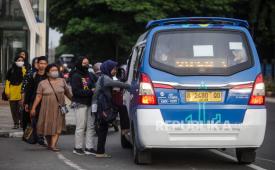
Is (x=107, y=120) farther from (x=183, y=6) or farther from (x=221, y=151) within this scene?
(x=183, y=6)

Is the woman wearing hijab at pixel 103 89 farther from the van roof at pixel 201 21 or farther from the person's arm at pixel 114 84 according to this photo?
the van roof at pixel 201 21

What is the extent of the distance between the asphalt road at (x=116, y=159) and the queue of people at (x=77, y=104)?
1.00ft

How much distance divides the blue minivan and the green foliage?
3034 centimetres

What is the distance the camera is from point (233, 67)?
1012 centimetres

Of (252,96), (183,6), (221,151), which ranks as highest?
(183,6)

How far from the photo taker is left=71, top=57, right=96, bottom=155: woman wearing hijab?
12.1m

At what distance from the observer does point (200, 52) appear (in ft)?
33.4

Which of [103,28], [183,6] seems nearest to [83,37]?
[103,28]

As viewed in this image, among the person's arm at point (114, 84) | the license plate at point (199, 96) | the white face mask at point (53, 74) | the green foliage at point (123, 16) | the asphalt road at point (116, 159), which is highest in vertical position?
the green foliage at point (123, 16)

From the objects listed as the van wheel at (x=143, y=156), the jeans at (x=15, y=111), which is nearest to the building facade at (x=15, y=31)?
the jeans at (x=15, y=111)

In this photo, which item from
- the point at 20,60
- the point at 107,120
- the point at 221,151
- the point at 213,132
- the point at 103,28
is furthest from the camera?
the point at 103,28

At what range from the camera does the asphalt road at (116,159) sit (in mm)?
10414

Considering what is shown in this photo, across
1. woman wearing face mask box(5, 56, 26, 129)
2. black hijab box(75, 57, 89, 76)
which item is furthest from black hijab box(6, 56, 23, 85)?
black hijab box(75, 57, 89, 76)

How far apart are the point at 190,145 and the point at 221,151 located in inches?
107
